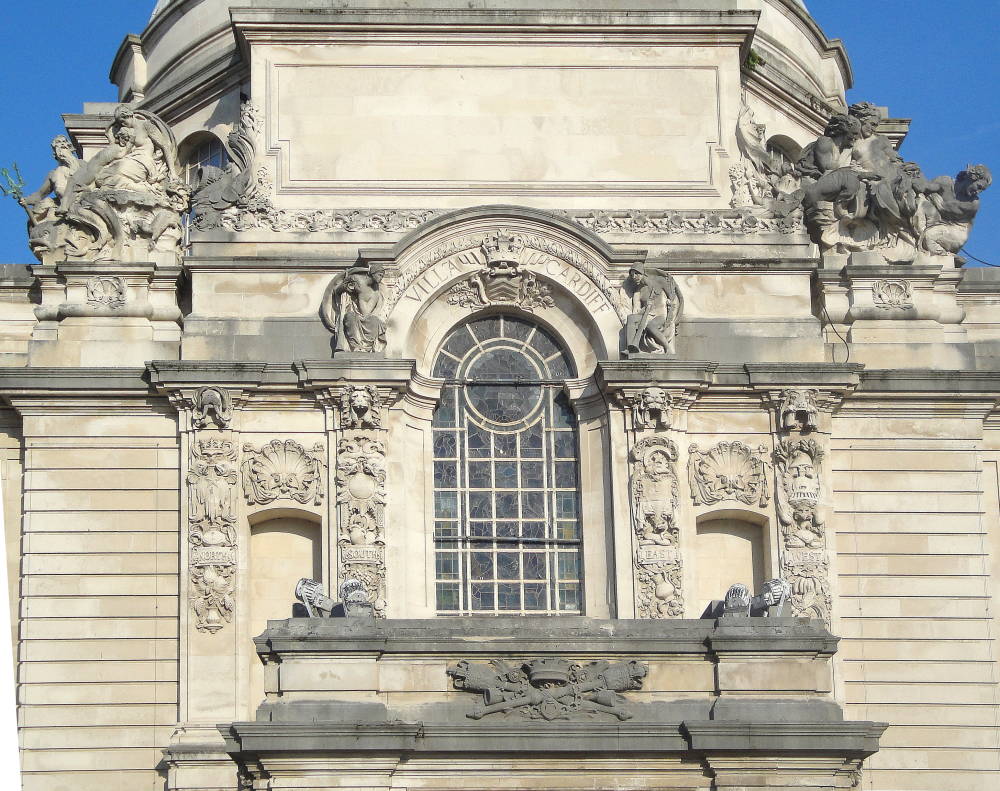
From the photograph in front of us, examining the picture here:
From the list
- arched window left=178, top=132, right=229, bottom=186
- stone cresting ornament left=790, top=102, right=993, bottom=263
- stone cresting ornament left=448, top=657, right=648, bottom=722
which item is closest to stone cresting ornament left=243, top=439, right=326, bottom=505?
stone cresting ornament left=448, top=657, right=648, bottom=722

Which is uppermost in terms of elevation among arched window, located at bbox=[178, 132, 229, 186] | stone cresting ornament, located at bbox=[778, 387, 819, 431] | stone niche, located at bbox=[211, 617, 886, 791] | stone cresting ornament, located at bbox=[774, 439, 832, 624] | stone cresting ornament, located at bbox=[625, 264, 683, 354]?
arched window, located at bbox=[178, 132, 229, 186]

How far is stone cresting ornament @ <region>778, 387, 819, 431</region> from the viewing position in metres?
34.2

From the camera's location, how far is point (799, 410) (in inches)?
1344

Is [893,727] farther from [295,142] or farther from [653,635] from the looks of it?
[295,142]

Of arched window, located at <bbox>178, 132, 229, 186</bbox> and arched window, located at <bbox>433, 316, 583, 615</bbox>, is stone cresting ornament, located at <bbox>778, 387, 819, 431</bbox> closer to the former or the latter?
arched window, located at <bbox>433, 316, 583, 615</bbox>

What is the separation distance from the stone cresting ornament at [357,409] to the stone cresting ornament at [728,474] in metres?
5.17

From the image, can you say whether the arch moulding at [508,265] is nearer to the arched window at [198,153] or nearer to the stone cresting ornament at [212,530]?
the stone cresting ornament at [212,530]

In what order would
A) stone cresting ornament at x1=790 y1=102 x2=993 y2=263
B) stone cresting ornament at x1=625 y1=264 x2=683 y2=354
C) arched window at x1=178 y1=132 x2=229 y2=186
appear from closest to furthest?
stone cresting ornament at x1=625 y1=264 x2=683 y2=354 < stone cresting ornament at x1=790 y1=102 x2=993 y2=263 < arched window at x1=178 y1=132 x2=229 y2=186

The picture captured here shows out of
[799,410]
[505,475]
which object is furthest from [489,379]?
[799,410]

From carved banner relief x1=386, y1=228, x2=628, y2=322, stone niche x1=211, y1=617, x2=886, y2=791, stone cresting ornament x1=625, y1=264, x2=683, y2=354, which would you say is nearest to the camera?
stone niche x1=211, y1=617, x2=886, y2=791

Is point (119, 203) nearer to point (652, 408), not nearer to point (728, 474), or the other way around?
point (652, 408)

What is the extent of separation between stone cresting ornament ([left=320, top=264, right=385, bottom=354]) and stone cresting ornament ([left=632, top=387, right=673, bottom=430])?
13.9 ft

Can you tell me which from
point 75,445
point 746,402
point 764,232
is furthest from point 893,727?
point 75,445

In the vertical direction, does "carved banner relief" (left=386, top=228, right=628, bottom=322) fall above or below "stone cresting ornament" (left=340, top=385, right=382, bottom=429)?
above
